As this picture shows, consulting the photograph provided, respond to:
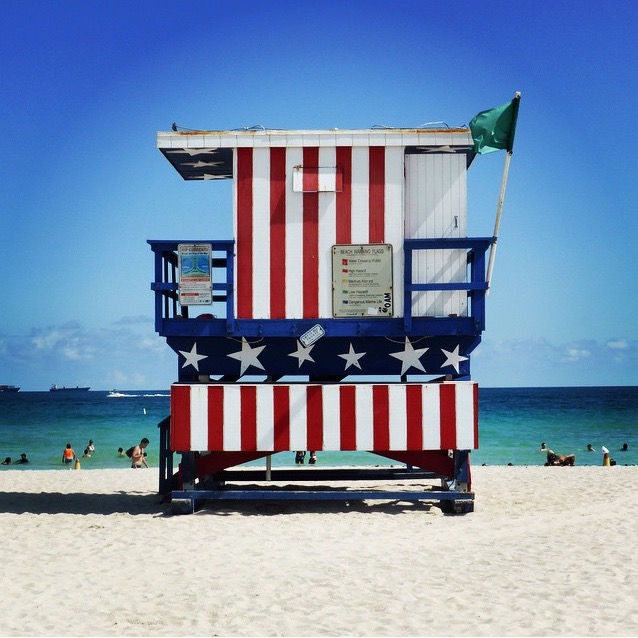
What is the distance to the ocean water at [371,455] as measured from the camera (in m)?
37.5

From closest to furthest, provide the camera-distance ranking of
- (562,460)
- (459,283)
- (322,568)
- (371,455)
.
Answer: (322,568)
(459,283)
(562,460)
(371,455)

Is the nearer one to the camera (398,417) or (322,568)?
(322,568)

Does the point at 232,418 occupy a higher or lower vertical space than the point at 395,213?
lower

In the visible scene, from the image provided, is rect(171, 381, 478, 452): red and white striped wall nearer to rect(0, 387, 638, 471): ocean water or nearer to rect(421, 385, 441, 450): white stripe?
rect(421, 385, 441, 450): white stripe

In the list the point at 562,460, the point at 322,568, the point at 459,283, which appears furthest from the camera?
the point at 562,460

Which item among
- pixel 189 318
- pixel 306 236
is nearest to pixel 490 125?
pixel 306 236

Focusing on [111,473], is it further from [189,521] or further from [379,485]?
[189,521]

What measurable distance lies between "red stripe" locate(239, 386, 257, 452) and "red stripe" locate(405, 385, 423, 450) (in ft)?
7.55

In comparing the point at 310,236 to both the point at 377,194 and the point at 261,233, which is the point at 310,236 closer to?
the point at 261,233

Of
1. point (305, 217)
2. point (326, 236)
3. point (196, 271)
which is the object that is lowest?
point (196, 271)

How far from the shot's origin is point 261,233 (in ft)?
41.2

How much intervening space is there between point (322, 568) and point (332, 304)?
4.55m

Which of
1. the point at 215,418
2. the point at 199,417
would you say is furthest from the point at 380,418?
the point at 199,417

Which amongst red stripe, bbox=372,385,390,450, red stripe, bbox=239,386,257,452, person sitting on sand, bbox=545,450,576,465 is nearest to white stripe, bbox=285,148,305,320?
red stripe, bbox=239,386,257,452
